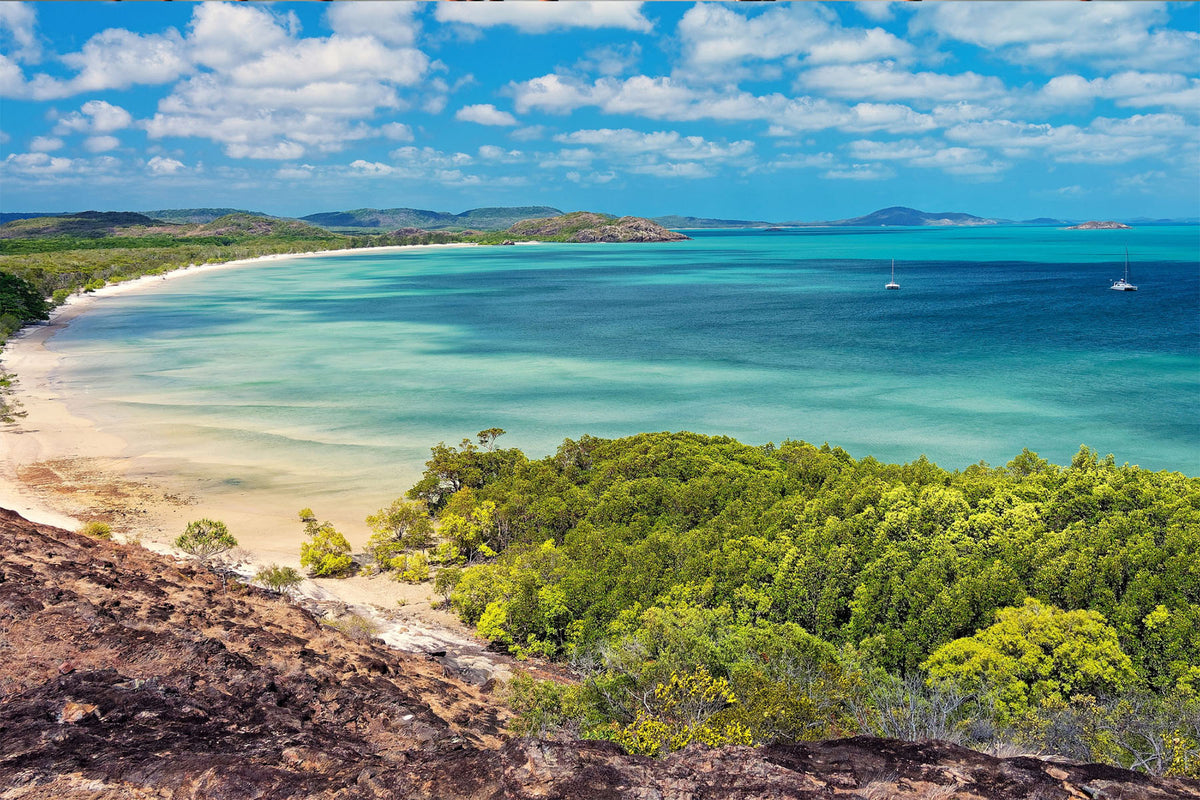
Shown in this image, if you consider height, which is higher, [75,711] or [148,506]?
[75,711]

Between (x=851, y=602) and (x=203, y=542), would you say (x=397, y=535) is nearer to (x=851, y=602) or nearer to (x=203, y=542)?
(x=203, y=542)

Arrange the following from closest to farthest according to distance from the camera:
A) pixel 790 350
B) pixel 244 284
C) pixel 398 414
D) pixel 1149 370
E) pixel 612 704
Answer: pixel 612 704 < pixel 398 414 < pixel 1149 370 < pixel 790 350 < pixel 244 284

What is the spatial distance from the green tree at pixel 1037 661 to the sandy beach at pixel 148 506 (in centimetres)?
1068

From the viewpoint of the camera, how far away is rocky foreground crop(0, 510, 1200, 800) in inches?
288

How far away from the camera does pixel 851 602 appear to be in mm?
16000

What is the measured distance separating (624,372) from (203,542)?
35.9m

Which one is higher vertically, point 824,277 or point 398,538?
point 824,277

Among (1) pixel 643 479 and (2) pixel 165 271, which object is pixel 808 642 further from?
(2) pixel 165 271

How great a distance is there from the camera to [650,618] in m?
14.8

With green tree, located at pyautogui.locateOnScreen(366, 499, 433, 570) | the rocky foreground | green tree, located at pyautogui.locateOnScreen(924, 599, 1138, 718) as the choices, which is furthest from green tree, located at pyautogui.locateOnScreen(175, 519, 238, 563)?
green tree, located at pyautogui.locateOnScreen(924, 599, 1138, 718)

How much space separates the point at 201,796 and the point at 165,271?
151 m

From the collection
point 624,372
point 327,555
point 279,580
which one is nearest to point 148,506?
point 327,555

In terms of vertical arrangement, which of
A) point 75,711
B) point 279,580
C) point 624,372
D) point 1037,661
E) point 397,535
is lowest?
point 397,535

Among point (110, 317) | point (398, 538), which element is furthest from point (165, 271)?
point (398, 538)
